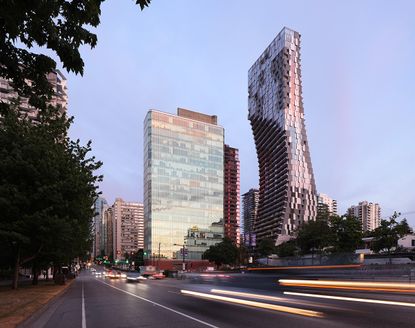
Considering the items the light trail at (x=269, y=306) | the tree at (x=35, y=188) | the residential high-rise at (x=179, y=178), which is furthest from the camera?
the residential high-rise at (x=179, y=178)

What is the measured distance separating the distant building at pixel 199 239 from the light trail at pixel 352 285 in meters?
152

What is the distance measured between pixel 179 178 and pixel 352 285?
158086mm

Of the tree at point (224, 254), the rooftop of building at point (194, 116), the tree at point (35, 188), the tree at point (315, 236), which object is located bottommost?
the tree at point (224, 254)

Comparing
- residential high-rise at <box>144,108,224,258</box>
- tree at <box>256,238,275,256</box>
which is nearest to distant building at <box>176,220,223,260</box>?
residential high-rise at <box>144,108,224,258</box>

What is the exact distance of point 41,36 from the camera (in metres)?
6.76

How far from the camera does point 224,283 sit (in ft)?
62.5

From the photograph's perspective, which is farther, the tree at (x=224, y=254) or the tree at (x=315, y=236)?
the tree at (x=224, y=254)

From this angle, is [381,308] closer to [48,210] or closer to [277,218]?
[48,210]

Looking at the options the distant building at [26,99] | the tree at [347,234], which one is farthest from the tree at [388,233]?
the distant building at [26,99]

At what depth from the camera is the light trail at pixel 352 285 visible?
13820mm

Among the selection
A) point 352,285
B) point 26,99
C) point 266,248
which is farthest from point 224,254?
point 352,285

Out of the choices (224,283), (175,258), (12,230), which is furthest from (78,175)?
(175,258)

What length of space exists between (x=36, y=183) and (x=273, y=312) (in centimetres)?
1851

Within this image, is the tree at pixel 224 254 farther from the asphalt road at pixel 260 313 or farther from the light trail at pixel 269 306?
the asphalt road at pixel 260 313
